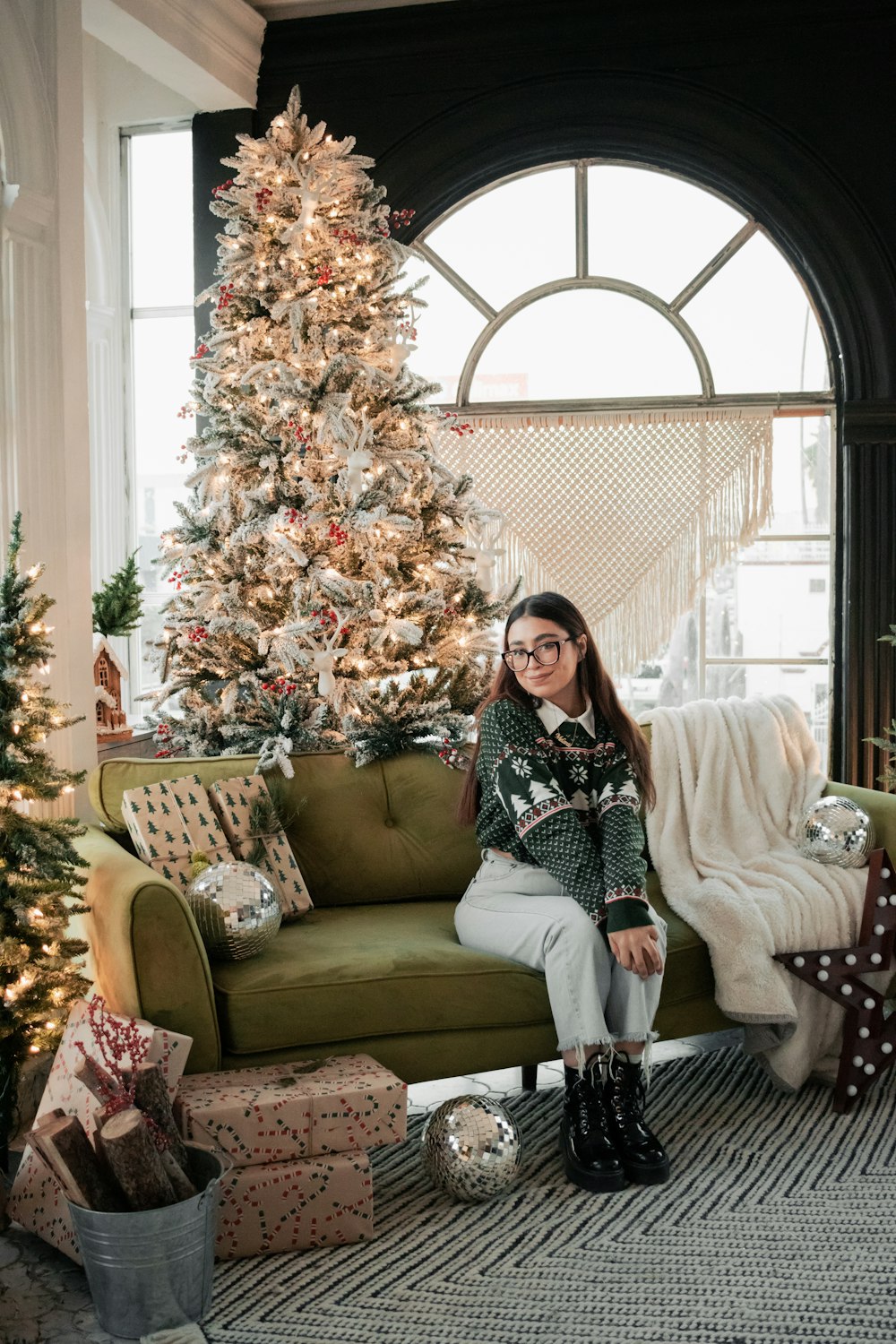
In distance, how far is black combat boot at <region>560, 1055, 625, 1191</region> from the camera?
2566mm

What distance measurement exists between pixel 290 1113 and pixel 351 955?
1.48 feet

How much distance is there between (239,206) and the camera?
151 inches

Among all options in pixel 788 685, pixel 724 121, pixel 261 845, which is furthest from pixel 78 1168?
pixel 724 121

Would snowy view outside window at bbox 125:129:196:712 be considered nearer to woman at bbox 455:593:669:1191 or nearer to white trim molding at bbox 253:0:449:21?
white trim molding at bbox 253:0:449:21

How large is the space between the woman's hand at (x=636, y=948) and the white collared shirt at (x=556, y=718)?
0.50 meters

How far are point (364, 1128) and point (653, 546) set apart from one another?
2.68m

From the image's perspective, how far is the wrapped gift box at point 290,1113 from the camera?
2.30 m

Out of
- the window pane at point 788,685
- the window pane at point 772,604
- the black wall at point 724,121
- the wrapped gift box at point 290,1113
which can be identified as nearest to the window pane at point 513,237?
the black wall at point 724,121

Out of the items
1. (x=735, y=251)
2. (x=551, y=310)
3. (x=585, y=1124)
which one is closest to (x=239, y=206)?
(x=551, y=310)

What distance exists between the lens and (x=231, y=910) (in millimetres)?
2668

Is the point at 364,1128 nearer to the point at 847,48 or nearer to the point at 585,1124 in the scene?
the point at 585,1124

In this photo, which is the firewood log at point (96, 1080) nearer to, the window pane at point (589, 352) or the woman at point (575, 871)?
the woman at point (575, 871)

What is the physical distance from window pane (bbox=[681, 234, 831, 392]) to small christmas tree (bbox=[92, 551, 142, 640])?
86.3 inches

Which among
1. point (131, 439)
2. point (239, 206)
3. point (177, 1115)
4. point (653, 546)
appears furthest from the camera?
point (131, 439)
